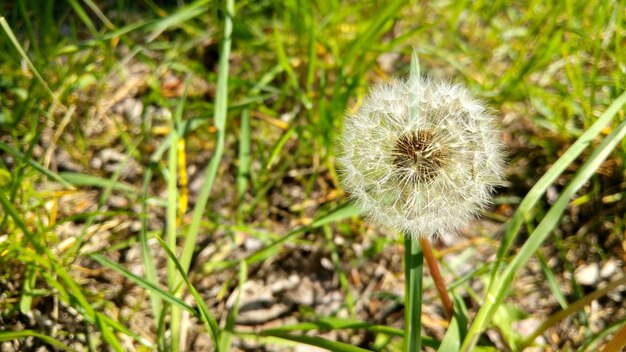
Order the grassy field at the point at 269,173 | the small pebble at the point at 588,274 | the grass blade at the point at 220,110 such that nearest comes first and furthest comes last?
the grass blade at the point at 220,110 → the grassy field at the point at 269,173 → the small pebble at the point at 588,274

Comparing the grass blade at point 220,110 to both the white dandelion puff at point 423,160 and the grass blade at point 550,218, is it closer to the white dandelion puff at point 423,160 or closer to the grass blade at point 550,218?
the white dandelion puff at point 423,160

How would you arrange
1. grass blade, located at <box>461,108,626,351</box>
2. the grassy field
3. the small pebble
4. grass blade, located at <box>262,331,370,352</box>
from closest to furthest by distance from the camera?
grass blade, located at <box>461,108,626,351</box>
grass blade, located at <box>262,331,370,352</box>
the grassy field
the small pebble

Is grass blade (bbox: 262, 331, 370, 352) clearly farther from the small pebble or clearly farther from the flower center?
the small pebble

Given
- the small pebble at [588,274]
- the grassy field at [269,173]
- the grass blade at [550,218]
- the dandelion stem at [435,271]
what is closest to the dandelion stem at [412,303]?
the dandelion stem at [435,271]

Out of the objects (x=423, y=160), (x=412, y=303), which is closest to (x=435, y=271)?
(x=412, y=303)

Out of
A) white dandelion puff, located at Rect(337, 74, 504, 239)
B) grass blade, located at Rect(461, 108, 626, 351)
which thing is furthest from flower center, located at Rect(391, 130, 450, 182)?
grass blade, located at Rect(461, 108, 626, 351)

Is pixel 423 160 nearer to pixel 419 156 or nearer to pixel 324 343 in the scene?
pixel 419 156
